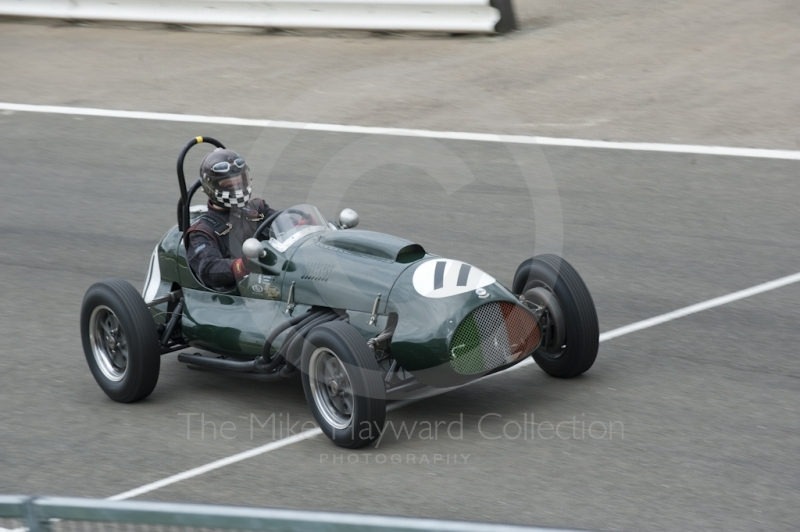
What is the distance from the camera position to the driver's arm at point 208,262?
689 cm

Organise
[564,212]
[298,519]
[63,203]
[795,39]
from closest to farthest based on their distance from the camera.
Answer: [298,519] → [564,212] → [63,203] → [795,39]

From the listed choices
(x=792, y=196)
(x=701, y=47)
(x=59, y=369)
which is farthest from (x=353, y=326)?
(x=701, y=47)

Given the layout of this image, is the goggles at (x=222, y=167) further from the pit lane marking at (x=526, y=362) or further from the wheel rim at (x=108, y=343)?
the pit lane marking at (x=526, y=362)

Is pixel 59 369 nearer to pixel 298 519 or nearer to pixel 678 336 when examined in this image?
pixel 678 336

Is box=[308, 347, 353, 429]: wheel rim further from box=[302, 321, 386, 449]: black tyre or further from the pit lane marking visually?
the pit lane marking

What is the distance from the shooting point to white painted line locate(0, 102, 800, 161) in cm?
1101

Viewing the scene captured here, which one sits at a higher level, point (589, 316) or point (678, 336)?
point (589, 316)

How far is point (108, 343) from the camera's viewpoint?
7.05 m

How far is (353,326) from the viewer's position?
6.17 metres

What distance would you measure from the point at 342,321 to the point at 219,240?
1.39 metres

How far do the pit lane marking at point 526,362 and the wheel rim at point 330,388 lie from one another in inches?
9.7

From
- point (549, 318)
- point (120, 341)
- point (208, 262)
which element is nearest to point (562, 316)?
point (549, 318)

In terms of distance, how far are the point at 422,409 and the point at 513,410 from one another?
552mm

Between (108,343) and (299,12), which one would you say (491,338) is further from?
(299,12)
